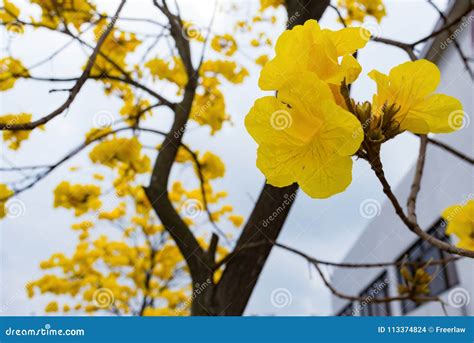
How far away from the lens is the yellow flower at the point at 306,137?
543 mm

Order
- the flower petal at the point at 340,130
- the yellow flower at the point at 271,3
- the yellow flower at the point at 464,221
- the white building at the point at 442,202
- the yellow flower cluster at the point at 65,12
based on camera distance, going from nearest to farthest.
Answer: the flower petal at the point at 340,130
the yellow flower at the point at 464,221
the yellow flower cluster at the point at 65,12
the yellow flower at the point at 271,3
the white building at the point at 442,202

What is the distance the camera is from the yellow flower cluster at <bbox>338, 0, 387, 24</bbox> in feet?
9.84

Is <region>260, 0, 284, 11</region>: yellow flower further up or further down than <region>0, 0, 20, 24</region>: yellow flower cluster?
further up

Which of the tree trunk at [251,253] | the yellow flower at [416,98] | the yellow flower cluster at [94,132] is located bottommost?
the yellow flower at [416,98]

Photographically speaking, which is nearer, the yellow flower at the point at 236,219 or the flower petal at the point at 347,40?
the flower petal at the point at 347,40

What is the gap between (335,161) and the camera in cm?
57

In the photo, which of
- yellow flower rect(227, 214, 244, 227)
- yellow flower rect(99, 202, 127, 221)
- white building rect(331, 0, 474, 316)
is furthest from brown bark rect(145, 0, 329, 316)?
yellow flower rect(99, 202, 127, 221)

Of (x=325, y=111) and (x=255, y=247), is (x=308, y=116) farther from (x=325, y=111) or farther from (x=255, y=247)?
(x=255, y=247)

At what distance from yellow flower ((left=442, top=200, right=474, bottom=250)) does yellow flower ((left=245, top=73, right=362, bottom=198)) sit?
0.52 meters

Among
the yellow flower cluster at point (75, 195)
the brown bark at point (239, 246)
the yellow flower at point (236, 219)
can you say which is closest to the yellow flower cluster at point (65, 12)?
the brown bark at point (239, 246)

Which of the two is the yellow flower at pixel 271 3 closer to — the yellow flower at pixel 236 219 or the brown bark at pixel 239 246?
the brown bark at pixel 239 246

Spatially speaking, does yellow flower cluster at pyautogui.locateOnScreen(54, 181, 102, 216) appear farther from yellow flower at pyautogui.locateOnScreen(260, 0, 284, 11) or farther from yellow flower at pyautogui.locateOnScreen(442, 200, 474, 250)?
yellow flower at pyautogui.locateOnScreen(442, 200, 474, 250)

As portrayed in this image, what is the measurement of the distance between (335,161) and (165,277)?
6256 mm

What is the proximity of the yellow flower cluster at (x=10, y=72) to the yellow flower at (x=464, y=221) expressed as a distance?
2055 millimetres
